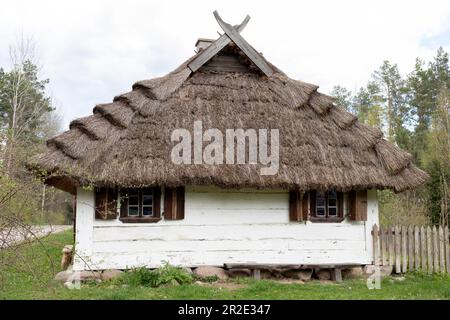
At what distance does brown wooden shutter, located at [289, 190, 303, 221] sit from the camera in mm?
10703

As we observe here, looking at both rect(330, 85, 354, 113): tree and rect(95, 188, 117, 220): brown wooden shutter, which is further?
rect(330, 85, 354, 113): tree

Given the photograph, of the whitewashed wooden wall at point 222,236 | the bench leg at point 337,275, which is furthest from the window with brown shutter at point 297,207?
the bench leg at point 337,275

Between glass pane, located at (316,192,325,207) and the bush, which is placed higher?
glass pane, located at (316,192,325,207)

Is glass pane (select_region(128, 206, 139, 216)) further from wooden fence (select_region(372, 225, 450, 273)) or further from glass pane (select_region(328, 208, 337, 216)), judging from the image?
wooden fence (select_region(372, 225, 450, 273))

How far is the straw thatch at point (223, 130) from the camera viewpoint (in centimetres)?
980

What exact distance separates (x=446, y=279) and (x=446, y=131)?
1341 centimetres

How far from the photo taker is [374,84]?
36281 millimetres

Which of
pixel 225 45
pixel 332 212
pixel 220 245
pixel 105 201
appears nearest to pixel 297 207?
pixel 332 212

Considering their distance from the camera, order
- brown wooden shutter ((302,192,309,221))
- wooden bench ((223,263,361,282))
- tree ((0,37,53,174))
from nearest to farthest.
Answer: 1. wooden bench ((223,263,361,282))
2. brown wooden shutter ((302,192,309,221))
3. tree ((0,37,53,174))

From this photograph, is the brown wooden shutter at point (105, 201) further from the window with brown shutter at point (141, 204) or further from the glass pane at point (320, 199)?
the glass pane at point (320, 199)

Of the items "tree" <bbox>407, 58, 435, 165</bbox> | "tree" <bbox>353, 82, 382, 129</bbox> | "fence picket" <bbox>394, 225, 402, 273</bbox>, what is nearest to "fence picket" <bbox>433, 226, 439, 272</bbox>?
"fence picket" <bbox>394, 225, 402, 273</bbox>

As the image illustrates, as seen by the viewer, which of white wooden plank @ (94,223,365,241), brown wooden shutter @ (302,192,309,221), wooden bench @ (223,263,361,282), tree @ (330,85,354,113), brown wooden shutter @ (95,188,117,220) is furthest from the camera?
tree @ (330,85,354,113)

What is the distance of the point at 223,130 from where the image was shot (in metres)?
10.8

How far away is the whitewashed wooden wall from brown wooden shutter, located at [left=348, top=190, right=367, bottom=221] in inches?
10.2
